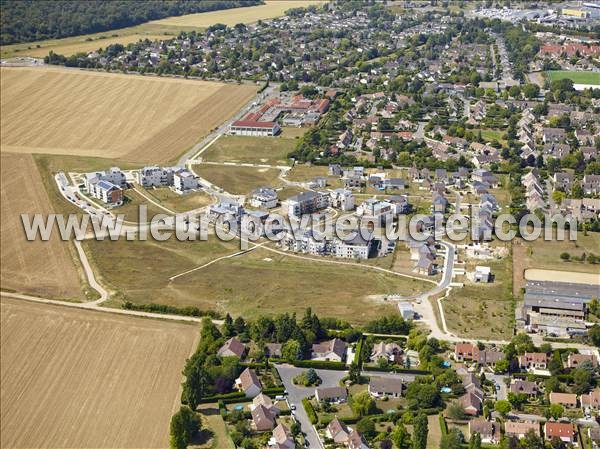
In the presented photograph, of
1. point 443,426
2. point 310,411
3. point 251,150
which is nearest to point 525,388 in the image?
point 443,426

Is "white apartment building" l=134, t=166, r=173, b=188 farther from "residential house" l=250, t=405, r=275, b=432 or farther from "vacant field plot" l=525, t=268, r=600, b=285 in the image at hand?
"residential house" l=250, t=405, r=275, b=432

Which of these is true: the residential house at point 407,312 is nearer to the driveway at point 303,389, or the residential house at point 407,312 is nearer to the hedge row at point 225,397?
the driveway at point 303,389

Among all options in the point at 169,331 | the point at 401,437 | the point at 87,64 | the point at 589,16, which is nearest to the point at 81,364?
the point at 169,331

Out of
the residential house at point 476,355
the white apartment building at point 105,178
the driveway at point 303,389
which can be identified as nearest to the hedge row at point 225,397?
the driveway at point 303,389

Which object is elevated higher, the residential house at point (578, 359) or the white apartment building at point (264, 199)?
the white apartment building at point (264, 199)

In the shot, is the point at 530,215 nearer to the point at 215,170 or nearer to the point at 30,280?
the point at 215,170

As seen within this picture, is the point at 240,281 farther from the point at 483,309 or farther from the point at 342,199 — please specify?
the point at 483,309
